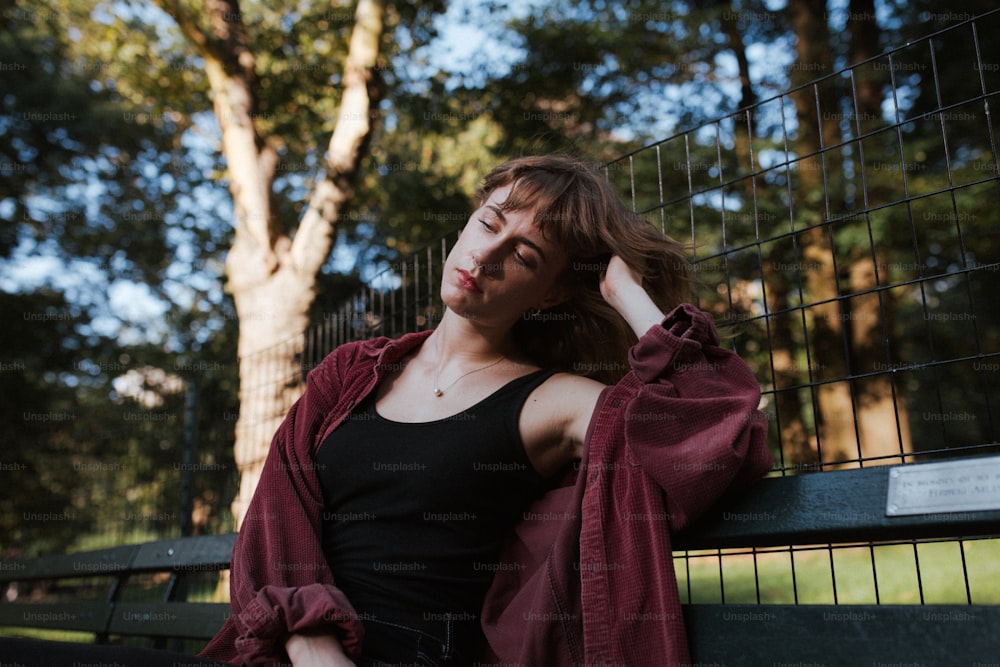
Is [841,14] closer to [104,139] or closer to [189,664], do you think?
[189,664]

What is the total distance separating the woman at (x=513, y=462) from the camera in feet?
5.04

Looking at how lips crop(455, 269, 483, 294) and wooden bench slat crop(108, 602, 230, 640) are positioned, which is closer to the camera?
lips crop(455, 269, 483, 294)

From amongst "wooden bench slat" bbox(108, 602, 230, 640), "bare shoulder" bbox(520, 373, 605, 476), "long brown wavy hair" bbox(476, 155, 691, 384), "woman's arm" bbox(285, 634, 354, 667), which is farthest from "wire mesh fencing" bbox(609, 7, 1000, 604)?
"woman's arm" bbox(285, 634, 354, 667)

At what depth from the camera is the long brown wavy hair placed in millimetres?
2195

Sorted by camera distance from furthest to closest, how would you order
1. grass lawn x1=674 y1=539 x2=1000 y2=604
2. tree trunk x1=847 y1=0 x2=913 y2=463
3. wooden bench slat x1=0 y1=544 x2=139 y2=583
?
1. tree trunk x1=847 y1=0 x2=913 y2=463
2. grass lawn x1=674 y1=539 x2=1000 y2=604
3. wooden bench slat x1=0 y1=544 x2=139 y2=583

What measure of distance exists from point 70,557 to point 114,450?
2935 millimetres

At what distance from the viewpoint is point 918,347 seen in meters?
12.4

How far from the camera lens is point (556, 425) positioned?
1997mm

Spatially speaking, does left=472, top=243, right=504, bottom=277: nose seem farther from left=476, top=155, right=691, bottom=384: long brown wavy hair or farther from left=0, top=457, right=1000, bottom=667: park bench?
left=0, top=457, right=1000, bottom=667: park bench

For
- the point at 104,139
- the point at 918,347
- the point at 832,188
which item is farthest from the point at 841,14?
the point at 104,139

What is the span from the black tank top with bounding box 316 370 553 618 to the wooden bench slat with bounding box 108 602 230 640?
4.43ft

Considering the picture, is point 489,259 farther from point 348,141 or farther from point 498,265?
point 348,141

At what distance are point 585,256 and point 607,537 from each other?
0.91 metres

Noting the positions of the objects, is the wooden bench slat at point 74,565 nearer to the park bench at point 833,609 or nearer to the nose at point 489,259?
the nose at point 489,259
